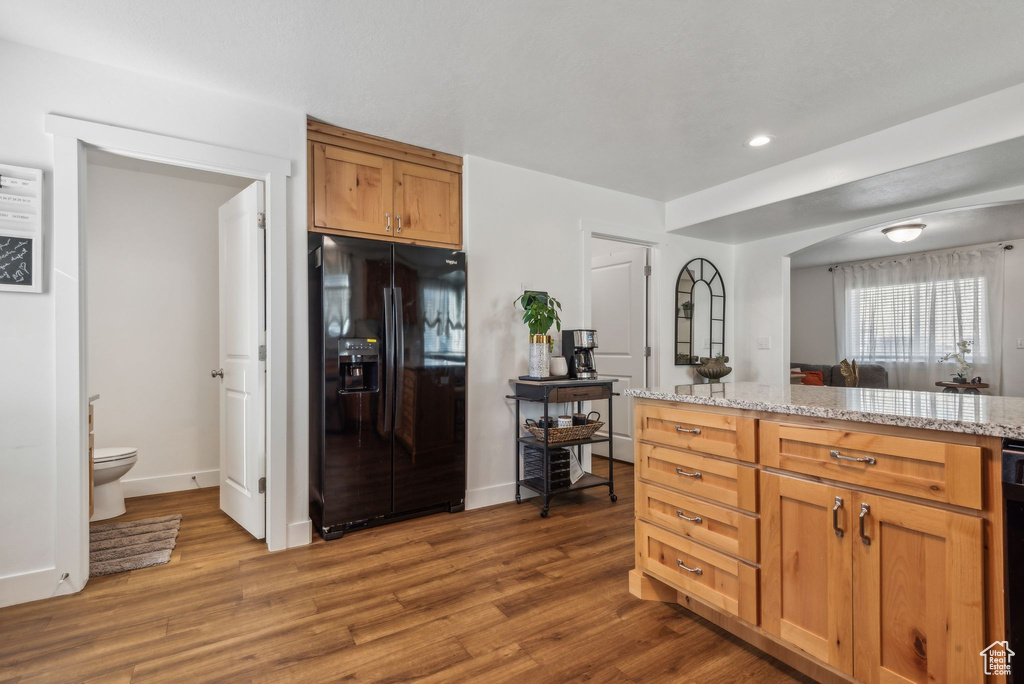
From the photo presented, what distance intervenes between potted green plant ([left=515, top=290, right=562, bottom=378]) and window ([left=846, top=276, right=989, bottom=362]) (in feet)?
20.2

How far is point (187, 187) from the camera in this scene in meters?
3.91

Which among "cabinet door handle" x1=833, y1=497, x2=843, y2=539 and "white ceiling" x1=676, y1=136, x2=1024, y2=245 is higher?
"white ceiling" x1=676, y1=136, x2=1024, y2=245

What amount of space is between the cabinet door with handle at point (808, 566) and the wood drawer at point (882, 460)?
0.22ft

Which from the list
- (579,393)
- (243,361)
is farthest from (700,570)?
(243,361)

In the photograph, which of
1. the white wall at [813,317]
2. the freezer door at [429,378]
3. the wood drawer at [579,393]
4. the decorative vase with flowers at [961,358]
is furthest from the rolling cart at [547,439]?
the white wall at [813,317]

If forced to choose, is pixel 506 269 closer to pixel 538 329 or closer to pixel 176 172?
pixel 538 329

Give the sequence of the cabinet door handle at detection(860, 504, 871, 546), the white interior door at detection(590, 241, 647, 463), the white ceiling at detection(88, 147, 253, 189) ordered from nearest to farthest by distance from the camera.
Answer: the cabinet door handle at detection(860, 504, 871, 546) < the white ceiling at detection(88, 147, 253, 189) < the white interior door at detection(590, 241, 647, 463)

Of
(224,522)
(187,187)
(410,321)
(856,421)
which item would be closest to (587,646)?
(856,421)

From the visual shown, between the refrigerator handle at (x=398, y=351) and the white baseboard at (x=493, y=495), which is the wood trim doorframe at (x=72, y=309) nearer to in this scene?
the refrigerator handle at (x=398, y=351)

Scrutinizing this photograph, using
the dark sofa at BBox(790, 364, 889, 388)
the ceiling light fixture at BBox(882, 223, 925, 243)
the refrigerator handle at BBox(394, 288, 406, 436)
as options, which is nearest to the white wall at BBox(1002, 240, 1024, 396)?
the dark sofa at BBox(790, 364, 889, 388)

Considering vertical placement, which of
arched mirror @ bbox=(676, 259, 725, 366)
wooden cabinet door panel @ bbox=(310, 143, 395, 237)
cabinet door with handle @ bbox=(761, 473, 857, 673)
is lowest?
cabinet door with handle @ bbox=(761, 473, 857, 673)

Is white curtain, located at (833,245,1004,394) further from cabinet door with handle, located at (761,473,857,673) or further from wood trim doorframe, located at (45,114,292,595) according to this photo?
wood trim doorframe, located at (45,114,292,595)

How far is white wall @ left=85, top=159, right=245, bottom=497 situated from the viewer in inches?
142

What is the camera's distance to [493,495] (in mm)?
3541
